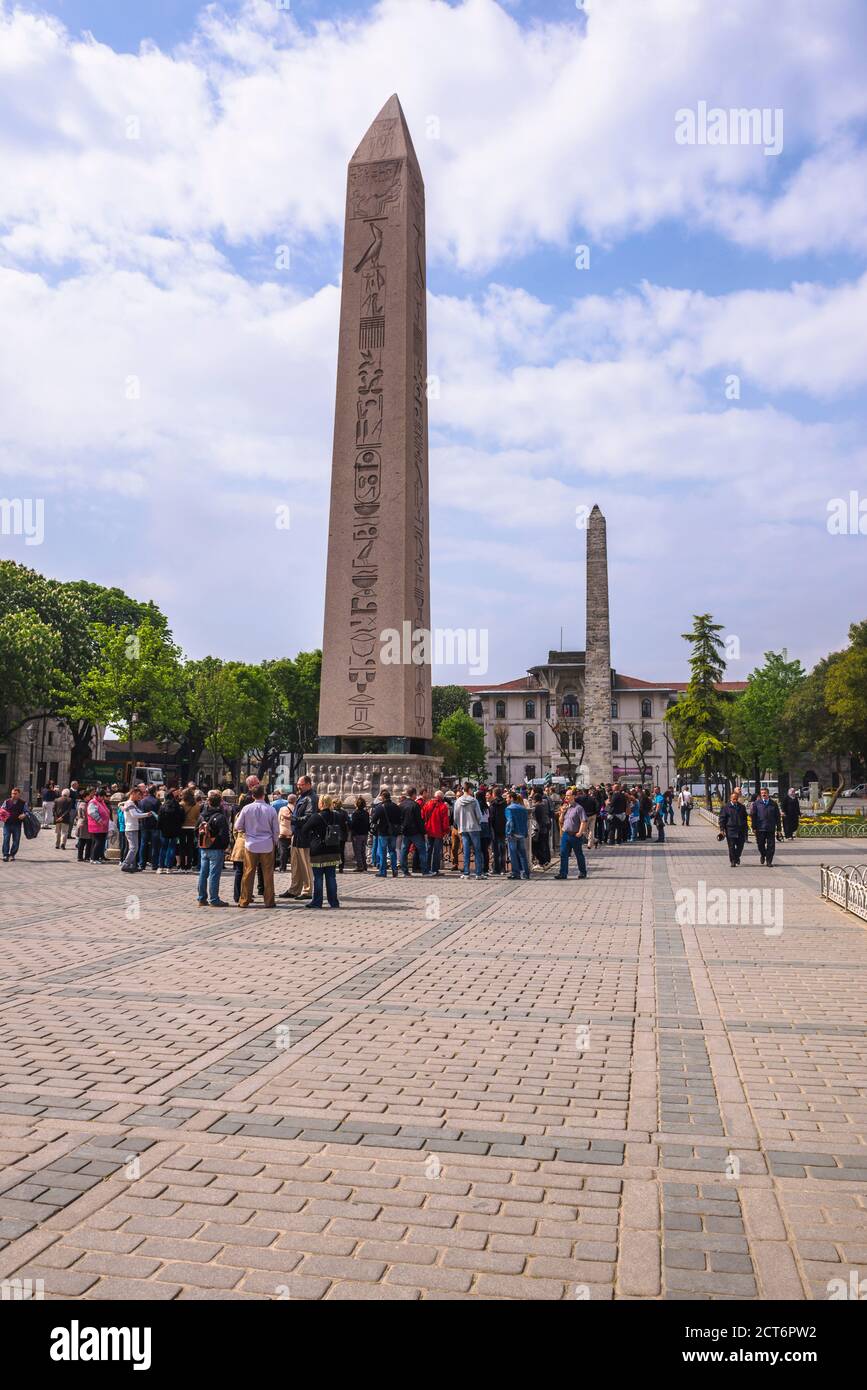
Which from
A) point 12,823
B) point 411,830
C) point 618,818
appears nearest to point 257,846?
point 411,830

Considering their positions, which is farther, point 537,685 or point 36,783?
point 537,685

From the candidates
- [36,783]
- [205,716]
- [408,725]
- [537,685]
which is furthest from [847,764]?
[408,725]

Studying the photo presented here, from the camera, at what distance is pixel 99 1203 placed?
4.23m

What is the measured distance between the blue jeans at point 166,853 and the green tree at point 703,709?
35.3m

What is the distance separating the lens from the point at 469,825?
19.7 m

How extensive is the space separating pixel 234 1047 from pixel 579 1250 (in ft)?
11.0

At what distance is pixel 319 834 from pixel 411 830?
5787 mm

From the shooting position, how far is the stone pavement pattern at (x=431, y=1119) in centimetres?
373

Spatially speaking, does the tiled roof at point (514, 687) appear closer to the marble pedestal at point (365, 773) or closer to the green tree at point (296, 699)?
the green tree at point (296, 699)

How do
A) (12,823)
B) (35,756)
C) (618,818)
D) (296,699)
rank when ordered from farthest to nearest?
(296,699) < (35,756) < (618,818) < (12,823)

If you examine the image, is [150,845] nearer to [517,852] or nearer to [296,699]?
[517,852]

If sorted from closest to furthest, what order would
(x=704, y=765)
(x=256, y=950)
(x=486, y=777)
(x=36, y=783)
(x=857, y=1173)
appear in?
(x=857, y=1173)
(x=256, y=950)
(x=704, y=765)
(x=36, y=783)
(x=486, y=777)

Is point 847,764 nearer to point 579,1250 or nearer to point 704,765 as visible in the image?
point 704,765

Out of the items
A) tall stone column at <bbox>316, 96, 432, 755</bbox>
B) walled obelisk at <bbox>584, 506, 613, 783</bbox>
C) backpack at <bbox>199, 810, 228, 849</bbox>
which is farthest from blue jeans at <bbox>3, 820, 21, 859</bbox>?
walled obelisk at <bbox>584, 506, 613, 783</bbox>
